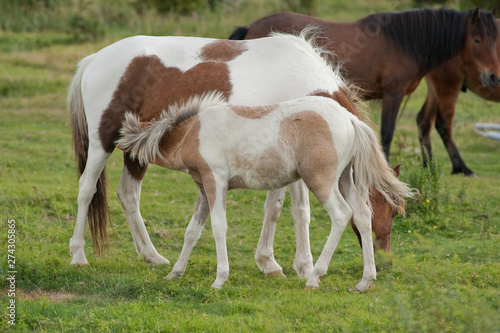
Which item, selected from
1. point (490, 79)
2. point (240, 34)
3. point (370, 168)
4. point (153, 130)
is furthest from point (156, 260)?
point (490, 79)

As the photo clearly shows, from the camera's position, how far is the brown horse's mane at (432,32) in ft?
28.0

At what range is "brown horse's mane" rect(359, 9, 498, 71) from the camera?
852 cm

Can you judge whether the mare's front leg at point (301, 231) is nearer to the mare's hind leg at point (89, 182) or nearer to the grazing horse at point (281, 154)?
the grazing horse at point (281, 154)

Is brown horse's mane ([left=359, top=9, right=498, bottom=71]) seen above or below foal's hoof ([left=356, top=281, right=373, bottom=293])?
above

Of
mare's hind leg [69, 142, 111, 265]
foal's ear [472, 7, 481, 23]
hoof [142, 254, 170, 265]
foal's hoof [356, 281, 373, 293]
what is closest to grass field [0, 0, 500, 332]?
foal's hoof [356, 281, 373, 293]

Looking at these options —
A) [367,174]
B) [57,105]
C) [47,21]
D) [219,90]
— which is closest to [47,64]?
[57,105]

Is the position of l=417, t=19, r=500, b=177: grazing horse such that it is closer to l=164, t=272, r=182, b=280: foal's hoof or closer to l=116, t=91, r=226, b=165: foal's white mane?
l=116, t=91, r=226, b=165: foal's white mane

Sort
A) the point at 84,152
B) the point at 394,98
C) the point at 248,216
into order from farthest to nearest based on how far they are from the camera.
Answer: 1. the point at 394,98
2. the point at 248,216
3. the point at 84,152

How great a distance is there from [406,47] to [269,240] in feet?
13.2

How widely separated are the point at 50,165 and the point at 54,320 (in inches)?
222

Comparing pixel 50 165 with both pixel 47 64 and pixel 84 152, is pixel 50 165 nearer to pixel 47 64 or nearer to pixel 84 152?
pixel 84 152

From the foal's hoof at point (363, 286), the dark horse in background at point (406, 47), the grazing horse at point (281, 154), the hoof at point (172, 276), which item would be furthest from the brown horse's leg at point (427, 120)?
the hoof at point (172, 276)

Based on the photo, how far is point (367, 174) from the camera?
16.8 feet

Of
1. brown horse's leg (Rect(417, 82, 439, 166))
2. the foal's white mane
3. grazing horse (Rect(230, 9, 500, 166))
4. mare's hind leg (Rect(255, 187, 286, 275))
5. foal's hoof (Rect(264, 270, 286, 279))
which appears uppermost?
the foal's white mane
